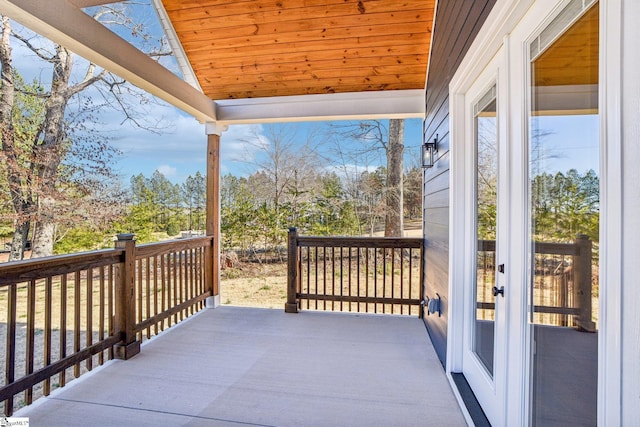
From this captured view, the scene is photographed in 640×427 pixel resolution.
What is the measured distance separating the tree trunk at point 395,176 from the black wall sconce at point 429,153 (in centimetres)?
311

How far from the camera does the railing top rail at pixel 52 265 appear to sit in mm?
2004

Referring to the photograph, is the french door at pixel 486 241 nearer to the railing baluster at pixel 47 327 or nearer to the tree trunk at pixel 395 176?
the railing baluster at pixel 47 327

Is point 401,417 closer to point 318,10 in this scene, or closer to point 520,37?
point 520,37

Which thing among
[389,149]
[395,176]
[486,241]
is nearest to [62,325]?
[486,241]

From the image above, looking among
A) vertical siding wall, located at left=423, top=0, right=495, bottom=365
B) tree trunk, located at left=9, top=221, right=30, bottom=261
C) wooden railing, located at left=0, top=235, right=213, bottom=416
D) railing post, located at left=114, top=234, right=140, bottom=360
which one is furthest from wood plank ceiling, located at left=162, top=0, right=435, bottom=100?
tree trunk, located at left=9, top=221, right=30, bottom=261

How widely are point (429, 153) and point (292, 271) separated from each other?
223 centimetres

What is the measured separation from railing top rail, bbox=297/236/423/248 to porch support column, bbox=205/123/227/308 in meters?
1.17

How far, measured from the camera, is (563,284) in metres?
1.16

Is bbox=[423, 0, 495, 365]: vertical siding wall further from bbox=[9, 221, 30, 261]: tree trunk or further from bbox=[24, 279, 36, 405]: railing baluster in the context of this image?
bbox=[9, 221, 30, 261]: tree trunk

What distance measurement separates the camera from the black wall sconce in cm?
325

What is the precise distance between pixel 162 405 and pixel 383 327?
232 cm

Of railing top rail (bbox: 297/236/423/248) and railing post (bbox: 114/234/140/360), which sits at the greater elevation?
railing top rail (bbox: 297/236/423/248)

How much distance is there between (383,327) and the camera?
145 inches

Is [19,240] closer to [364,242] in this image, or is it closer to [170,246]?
[170,246]
